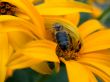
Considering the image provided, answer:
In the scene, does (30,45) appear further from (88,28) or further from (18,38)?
(88,28)

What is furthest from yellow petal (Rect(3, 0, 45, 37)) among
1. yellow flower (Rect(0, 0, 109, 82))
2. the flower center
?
the flower center

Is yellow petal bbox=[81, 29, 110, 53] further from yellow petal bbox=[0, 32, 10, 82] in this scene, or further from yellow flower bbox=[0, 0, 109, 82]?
yellow petal bbox=[0, 32, 10, 82]

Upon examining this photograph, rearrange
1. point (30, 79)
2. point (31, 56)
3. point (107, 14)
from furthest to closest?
point (107, 14), point (30, 79), point (31, 56)

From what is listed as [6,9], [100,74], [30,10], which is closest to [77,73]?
[100,74]

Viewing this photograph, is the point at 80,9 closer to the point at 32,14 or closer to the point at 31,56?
the point at 32,14

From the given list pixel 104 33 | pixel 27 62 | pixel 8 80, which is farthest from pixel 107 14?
pixel 27 62
